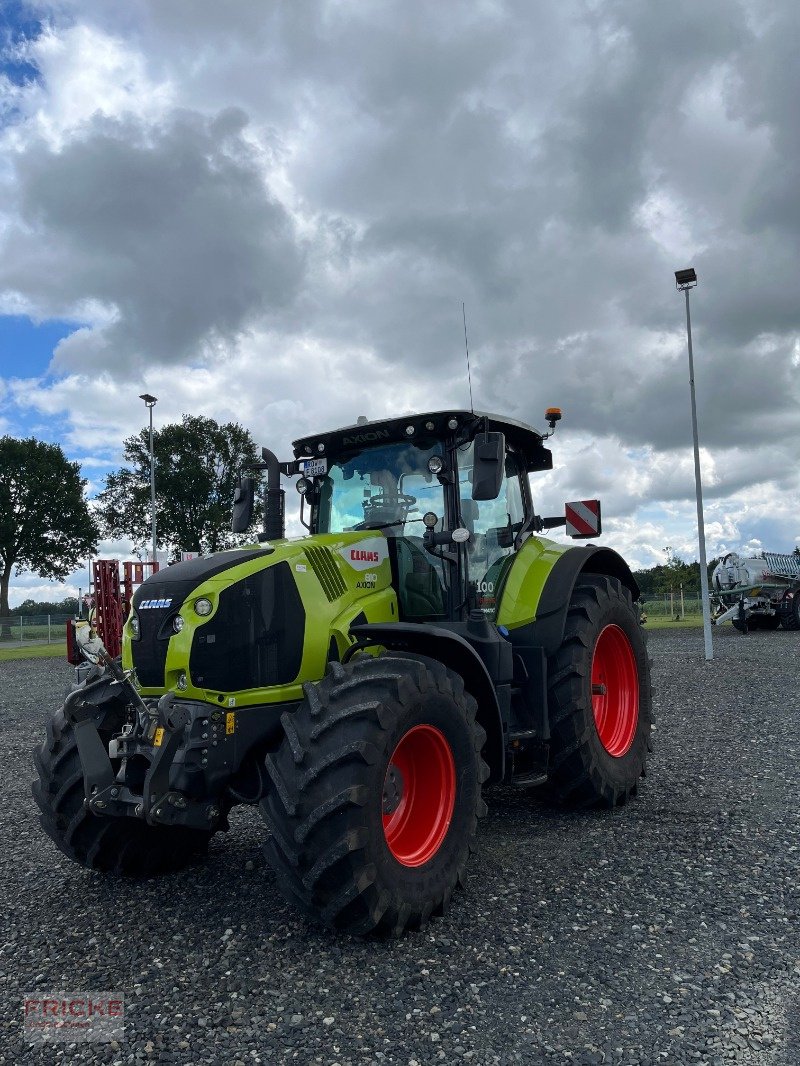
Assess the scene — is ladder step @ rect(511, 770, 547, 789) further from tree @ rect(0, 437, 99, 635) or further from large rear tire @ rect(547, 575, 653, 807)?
tree @ rect(0, 437, 99, 635)

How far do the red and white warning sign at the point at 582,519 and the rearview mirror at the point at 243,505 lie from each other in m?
2.58

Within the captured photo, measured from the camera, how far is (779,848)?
5094 mm

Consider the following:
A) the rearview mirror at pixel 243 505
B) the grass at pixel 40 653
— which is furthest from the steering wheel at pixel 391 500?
the grass at pixel 40 653

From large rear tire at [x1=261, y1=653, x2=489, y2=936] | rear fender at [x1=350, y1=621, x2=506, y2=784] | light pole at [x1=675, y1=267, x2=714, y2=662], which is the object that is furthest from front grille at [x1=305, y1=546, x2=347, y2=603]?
light pole at [x1=675, y1=267, x2=714, y2=662]

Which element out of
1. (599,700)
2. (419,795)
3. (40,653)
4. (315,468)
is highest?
(315,468)

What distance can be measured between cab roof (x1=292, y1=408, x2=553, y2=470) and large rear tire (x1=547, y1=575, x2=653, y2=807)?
1356mm

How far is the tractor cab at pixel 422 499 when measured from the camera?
520cm

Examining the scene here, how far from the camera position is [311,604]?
4.47 m

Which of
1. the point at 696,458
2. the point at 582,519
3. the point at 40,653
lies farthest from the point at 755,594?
the point at 40,653

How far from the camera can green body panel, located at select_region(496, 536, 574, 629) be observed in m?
5.63

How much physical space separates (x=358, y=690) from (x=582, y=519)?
11.5ft

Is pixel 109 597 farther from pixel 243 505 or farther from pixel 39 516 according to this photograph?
pixel 39 516

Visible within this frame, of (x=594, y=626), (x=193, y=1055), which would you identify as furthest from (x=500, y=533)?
(x=193, y=1055)

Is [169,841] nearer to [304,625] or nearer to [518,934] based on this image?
[304,625]
